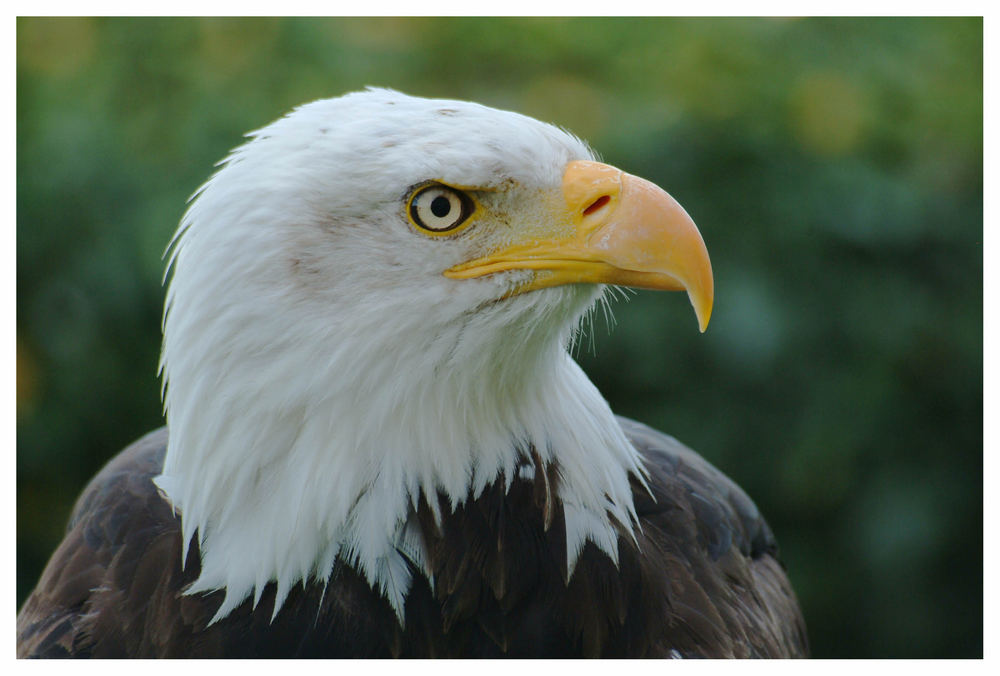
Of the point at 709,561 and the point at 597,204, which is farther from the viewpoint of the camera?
the point at 709,561

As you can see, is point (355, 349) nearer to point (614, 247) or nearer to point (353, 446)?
point (353, 446)

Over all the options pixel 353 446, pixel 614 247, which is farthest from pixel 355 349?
pixel 614 247

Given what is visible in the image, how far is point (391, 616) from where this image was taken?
1.82m

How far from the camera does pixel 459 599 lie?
1.83 meters

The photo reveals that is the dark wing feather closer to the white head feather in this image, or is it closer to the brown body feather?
the brown body feather

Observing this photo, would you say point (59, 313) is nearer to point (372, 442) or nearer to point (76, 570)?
point (76, 570)

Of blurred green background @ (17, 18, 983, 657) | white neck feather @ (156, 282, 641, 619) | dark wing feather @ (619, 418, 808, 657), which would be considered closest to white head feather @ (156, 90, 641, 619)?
white neck feather @ (156, 282, 641, 619)

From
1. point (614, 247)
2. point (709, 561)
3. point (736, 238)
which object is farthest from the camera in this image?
point (736, 238)

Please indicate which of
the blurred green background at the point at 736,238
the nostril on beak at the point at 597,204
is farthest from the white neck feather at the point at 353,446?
the blurred green background at the point at 736,238

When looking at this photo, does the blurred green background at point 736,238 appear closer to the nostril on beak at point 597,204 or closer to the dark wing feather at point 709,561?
the dark wing feather at point 709,561

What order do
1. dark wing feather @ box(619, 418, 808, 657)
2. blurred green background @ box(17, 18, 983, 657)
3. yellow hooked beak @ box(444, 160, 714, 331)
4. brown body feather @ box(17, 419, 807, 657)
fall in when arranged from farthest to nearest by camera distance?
1. blurred green background @ box(17, 18, 983, 657)
2. dark wing feather @ box(619, 418, 808, 657)
3. brown body feather @ box(17, 419, 807, 657)
4. yellow hooked beak @ box(444, 160, 714, 331)

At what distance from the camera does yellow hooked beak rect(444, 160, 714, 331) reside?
65.7 inches

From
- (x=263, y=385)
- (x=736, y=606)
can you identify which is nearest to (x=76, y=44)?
(x=263, y=385)

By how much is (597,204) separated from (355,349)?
1.58 feet
